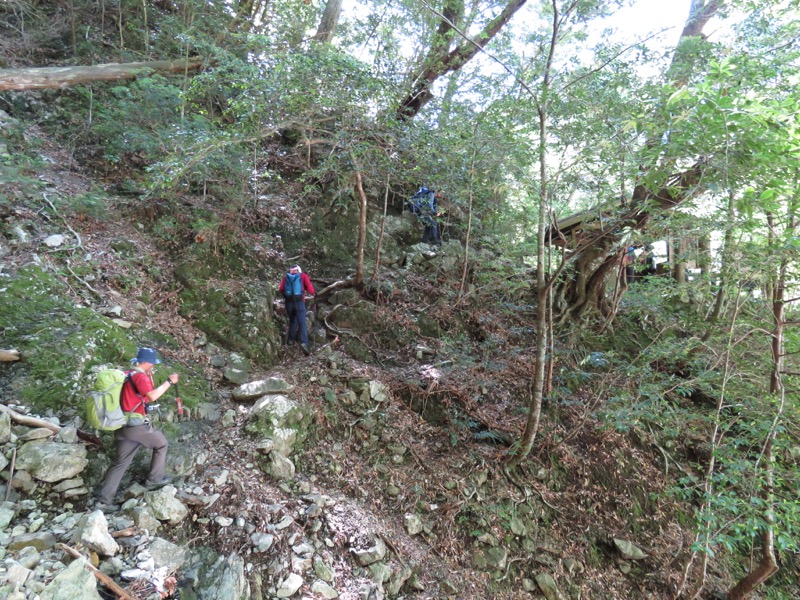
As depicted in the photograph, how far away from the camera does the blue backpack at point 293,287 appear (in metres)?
7.50

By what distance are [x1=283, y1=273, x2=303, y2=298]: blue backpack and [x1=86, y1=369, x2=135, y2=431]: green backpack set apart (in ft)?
13.4

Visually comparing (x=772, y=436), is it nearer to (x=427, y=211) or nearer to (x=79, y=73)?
(x=427, y=211)

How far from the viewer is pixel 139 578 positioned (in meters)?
3.01

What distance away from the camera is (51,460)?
3.47m

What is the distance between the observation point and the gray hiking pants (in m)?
3.59

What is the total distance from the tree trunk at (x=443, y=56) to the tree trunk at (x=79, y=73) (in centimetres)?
459

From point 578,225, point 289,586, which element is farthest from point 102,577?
point 578,225

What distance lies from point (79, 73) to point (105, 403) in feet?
24.8

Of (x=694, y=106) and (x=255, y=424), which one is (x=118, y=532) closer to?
(x=255, y=424)

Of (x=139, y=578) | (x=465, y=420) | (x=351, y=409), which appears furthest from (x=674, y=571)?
(x=139, y=578)

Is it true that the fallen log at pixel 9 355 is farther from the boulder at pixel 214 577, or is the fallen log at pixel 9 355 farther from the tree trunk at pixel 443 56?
the tree trunk at pixel 443 56

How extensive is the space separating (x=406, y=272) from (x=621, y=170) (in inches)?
235

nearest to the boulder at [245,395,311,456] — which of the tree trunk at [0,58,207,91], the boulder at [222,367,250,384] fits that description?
the boulder at [222,367,250,384]

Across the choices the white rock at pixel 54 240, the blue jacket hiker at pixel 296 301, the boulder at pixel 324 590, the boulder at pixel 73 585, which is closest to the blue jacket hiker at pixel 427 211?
the blue jacket hiker at pixel 296 301
